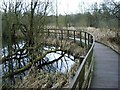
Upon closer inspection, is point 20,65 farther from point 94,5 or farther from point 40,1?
point 94,5

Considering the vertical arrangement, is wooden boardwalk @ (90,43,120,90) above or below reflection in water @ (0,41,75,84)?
above

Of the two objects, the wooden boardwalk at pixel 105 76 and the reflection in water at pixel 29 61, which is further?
the reflection in water at pixel 29 61

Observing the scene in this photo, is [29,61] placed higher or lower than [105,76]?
lower

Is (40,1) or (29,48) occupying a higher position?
(40,1)

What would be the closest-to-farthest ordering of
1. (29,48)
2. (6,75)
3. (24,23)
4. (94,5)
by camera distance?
(6,75) < (29,48) < (24,23) < (94,5)

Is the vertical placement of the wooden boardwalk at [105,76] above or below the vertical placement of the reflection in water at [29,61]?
above

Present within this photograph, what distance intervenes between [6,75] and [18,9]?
3.54 meters

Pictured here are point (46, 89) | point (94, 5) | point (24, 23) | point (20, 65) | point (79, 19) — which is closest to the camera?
point (46, 89)

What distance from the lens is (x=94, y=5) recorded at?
18578mm

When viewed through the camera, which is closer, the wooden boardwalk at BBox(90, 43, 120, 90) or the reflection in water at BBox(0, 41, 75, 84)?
the wooden boardwalk at BBox(90, 43, 120, 90)

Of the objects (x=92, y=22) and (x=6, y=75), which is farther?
(x=92, y=22)

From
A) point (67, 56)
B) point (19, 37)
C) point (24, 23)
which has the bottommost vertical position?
point (67, 56)

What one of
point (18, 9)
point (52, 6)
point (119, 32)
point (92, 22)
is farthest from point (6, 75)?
point (92, 22)

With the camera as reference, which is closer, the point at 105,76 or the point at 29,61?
the point at 105,76
